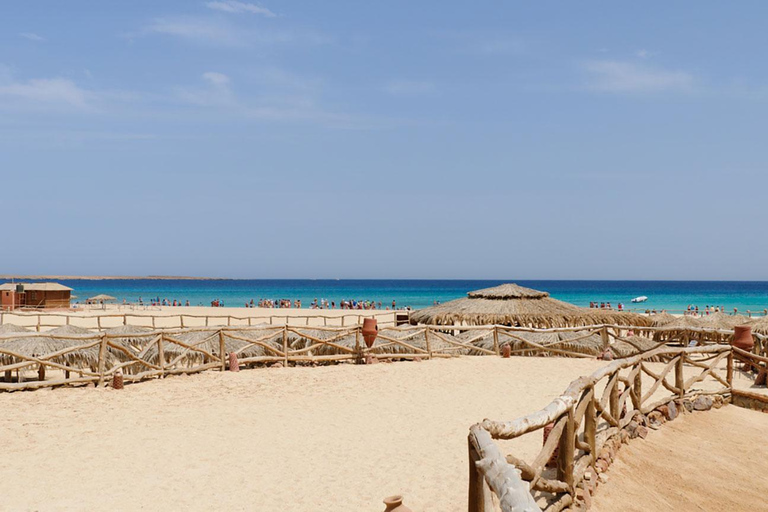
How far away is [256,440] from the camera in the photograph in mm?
8070

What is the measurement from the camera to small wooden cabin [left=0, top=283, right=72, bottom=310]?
39188 millimetres

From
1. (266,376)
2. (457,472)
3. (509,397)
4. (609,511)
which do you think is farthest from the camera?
(266,376)

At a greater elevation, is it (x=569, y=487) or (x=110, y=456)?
(x=569, y=487)

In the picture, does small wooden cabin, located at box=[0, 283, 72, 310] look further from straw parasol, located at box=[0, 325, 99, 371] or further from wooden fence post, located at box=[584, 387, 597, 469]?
wooden fence post, located at box=[584, 387, 597, 469]

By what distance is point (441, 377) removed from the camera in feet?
43.1

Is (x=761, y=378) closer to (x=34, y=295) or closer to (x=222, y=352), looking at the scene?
(x=222, y=352)

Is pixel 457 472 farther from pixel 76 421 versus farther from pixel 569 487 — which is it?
pixel 76 421

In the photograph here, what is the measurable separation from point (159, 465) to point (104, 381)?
5.22 m

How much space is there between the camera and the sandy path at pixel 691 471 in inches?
237

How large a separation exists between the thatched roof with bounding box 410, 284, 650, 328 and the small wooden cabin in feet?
101

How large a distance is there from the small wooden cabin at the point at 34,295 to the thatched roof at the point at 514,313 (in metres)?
30.8

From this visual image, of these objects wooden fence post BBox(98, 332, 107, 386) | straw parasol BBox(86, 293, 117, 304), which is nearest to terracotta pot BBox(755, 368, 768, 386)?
wooden fence post BBox(98, 332, 107, 386)

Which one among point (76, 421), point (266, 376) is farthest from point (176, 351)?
point (76, 421)

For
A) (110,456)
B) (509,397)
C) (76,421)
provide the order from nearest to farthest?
(110,456) < (76,421) < (509,397)
